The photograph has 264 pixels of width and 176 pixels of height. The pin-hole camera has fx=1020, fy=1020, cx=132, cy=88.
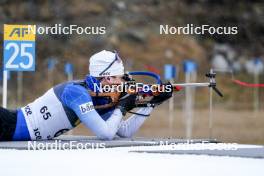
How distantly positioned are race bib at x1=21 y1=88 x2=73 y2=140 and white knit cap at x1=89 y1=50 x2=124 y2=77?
40 centimetres

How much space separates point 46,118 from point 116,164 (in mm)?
2256

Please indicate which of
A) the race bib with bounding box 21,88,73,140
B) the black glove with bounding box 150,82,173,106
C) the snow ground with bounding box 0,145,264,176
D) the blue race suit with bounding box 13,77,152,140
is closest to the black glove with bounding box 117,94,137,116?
the blue race suit with bounding box 13,77,152,140

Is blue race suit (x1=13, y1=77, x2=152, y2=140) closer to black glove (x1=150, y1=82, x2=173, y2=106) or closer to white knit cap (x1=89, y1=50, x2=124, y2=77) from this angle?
white knit cap (x1=89, y1=50, x2=124, y2=77)

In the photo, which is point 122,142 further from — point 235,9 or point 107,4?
point 235,9

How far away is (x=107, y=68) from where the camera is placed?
802cm

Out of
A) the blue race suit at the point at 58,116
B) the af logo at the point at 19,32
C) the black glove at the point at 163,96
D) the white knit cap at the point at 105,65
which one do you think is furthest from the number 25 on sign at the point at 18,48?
the black glove at the point at 163,96

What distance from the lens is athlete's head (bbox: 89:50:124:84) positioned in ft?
26.3

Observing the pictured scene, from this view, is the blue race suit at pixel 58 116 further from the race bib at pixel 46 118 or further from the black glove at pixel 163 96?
the black glove at pixel 163 96

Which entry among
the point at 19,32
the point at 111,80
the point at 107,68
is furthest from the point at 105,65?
the point at 19,32

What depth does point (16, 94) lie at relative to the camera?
29812 millimetres

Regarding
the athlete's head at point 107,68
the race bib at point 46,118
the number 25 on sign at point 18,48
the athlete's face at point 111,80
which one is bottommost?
the race bib at point 46,118

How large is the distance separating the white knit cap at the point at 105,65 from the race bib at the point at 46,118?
0.40 metres

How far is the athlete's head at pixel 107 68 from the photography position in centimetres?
802

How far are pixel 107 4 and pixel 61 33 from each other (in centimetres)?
222
